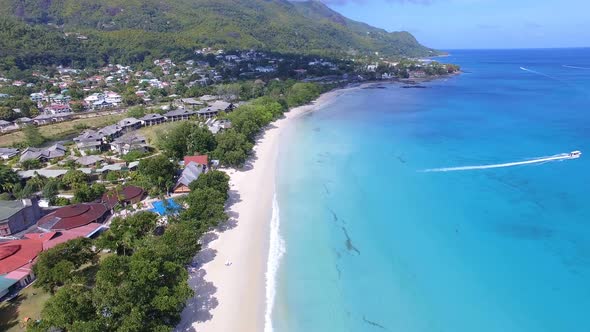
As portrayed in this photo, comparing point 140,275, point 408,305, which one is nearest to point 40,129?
point 140,275

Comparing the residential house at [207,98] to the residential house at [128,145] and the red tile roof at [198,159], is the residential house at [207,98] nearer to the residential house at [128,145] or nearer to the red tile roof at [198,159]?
the residential house at [128,145]

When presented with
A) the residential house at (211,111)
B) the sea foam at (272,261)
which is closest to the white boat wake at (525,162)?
the sea foam at (272,261)

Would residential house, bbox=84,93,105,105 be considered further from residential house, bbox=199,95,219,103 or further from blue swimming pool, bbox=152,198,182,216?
blue swimming pool, bbox=152,198,182,216

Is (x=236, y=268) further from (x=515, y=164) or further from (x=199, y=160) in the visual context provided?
(x=515, y=164)

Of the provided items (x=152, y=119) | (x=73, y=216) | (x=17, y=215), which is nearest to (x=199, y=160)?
(x=73, y=216)

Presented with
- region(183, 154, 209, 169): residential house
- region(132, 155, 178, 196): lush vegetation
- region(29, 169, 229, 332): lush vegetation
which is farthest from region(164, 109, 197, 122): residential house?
region(29, 169, 229, 332): lush vegetation

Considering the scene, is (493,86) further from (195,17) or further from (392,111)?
(195,17)
